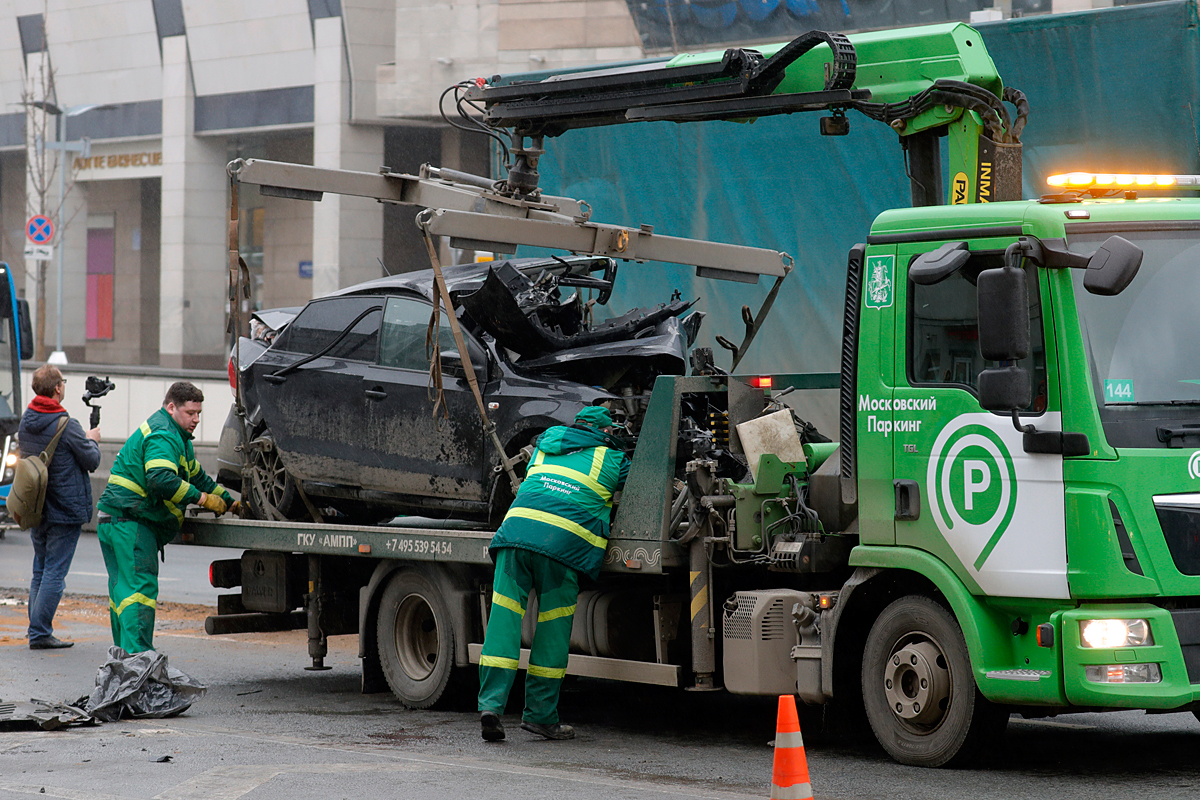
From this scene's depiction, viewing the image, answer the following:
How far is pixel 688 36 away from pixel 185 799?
12.3 metres

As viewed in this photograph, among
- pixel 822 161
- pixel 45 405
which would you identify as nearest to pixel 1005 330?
pixel 822 161

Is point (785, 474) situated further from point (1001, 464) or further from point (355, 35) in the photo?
point (355, 35)

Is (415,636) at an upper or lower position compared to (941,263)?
lower

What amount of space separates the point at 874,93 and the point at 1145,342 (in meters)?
2.10

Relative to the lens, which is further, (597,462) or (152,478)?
(152,478)

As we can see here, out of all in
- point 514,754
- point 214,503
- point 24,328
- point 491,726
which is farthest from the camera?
point 24,328

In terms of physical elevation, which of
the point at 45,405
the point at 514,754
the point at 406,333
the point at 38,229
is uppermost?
the point at 38,229

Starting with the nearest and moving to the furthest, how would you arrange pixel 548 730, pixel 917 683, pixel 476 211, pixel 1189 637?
pixel 1189 637, pixel 917 683, pixel 548 730, pixel 476 211

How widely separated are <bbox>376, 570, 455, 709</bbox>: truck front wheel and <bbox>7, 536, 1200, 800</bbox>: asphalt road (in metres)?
0.15

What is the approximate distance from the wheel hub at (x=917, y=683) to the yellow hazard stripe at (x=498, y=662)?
1.97m

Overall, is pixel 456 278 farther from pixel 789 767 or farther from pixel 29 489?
pixel 789 767

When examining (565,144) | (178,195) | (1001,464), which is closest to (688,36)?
(565,144)

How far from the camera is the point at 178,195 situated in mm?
38531

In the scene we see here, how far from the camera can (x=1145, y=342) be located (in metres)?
6.42
